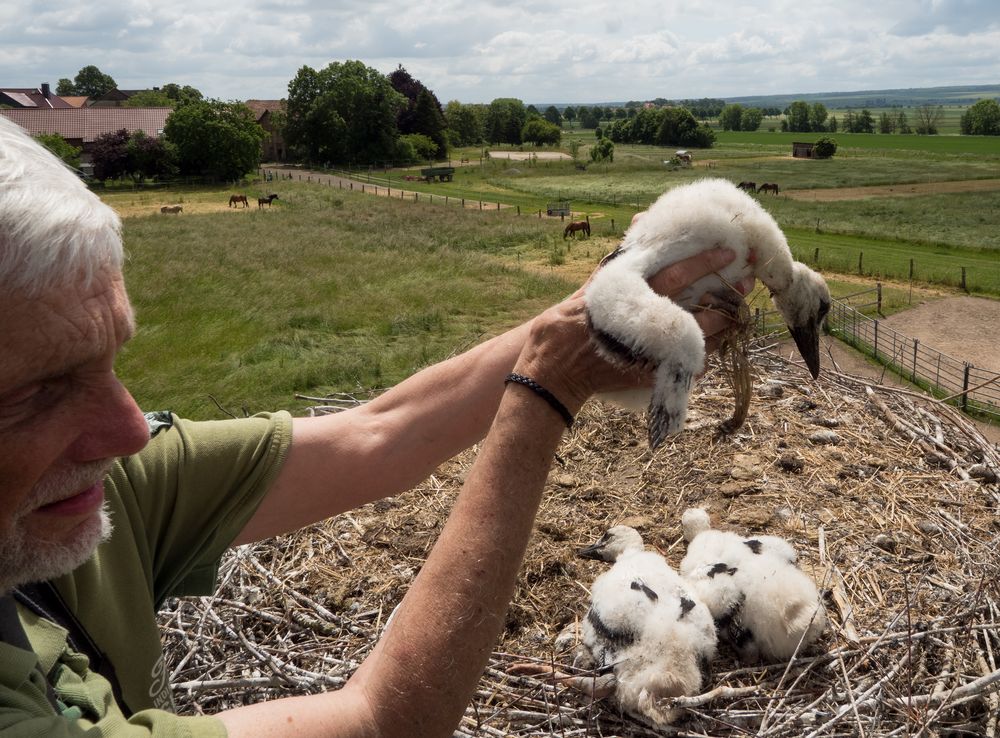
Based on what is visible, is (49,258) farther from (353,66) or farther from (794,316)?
(353,66)

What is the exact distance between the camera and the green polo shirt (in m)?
1.67

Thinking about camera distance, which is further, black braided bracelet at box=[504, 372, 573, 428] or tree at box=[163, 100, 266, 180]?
tree at box=[163, 100, 266, 180]

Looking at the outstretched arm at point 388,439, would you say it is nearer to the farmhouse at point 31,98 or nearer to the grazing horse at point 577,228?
the grazing horse at point 577,228

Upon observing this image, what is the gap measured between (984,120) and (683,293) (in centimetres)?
14611

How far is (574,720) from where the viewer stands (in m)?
3.57

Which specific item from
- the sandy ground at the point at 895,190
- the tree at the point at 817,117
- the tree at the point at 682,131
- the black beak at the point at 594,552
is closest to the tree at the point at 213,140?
the sandy ground at the point at 895,190

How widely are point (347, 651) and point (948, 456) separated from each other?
15.3 feet

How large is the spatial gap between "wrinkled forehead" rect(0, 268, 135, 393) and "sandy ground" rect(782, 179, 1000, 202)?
53.9 metres

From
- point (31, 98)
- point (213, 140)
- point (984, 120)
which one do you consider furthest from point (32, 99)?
point (984, 120)

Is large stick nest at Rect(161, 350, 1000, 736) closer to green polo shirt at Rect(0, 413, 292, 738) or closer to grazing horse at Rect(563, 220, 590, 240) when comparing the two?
green polo shirt at Rect(0, 413, 292, 738)

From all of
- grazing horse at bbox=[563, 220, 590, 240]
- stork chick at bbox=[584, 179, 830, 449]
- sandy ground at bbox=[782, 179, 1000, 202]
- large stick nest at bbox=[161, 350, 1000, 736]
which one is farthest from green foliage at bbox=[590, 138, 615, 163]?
stork chick at bbox=[584, 179, 830, 449]

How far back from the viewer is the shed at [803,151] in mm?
88000

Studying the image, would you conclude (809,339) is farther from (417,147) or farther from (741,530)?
(417,147)

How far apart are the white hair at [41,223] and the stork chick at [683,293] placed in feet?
4.35
